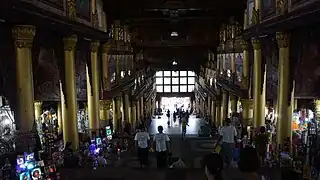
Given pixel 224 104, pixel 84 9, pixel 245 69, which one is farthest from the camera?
pixel 224 104

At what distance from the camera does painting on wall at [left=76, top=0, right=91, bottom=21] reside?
13981 mm

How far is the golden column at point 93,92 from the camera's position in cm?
1631

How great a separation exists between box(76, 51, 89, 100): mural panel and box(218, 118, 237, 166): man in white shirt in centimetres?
643

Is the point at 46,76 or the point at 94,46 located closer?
the point at 46,76

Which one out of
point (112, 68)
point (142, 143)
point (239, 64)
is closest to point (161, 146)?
point (142, 143)

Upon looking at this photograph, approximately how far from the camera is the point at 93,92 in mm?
16594

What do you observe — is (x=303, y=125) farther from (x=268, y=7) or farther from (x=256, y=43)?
(x=268, y=7)

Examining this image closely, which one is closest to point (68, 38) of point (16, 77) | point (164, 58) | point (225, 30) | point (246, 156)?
point (16, 77)

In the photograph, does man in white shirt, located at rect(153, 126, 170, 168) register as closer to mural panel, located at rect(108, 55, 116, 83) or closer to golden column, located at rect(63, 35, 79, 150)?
golden column, located at rect(63, 35, 79, 150)

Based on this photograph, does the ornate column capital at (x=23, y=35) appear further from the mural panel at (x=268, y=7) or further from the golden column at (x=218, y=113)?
the golden column at (x=218, y=113)

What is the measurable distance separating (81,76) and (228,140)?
7.04 m

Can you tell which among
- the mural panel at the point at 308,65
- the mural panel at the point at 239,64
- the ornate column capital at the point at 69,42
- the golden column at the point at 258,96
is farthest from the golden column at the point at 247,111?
the ornate column capital at the point at 69,42

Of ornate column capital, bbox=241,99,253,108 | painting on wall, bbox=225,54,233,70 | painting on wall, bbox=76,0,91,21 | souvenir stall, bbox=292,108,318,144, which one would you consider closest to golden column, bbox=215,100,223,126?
painting on wall, bbox=225,54,233,70

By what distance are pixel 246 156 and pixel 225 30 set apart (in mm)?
23866
